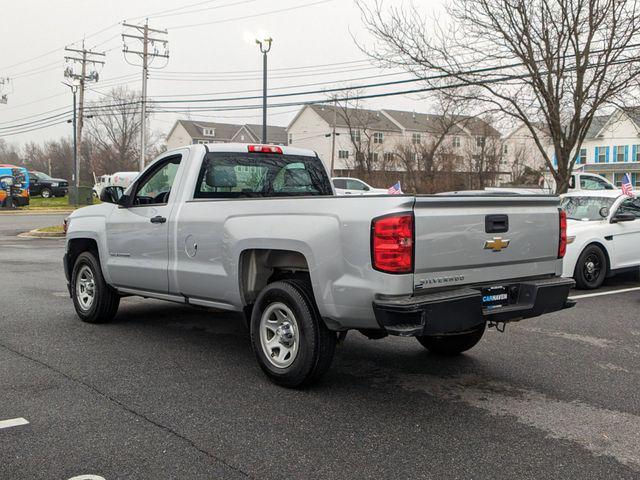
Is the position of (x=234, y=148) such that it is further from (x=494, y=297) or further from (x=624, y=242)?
(x=624, y=242)

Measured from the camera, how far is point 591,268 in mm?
10336

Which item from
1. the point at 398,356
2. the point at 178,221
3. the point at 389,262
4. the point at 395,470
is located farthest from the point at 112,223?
the point at 395,470

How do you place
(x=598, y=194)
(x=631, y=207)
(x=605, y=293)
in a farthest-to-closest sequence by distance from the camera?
(x=598, y=194), (x=631, y=207), (x=605, y=293)

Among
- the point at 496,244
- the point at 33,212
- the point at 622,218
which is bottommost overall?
the point at 33,212

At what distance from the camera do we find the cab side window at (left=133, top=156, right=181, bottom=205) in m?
6.42

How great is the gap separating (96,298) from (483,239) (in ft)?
15.1

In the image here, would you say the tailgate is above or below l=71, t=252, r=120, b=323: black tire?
above

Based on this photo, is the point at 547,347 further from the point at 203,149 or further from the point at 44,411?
the point at 44,411

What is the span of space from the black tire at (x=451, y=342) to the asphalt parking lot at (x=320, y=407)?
0.11 metres

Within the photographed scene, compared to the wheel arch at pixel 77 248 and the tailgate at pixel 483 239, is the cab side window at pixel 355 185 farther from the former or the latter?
the tailgate at pixel 483 239

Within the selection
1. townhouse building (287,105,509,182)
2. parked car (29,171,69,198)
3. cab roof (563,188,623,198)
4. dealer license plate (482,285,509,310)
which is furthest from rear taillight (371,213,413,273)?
townhouse building (287,105,509,182)

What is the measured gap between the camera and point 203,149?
6199 millimetres

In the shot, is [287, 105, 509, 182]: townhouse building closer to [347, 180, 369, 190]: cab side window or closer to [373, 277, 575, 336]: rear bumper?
[347, 180, 369, 190]: cab side window

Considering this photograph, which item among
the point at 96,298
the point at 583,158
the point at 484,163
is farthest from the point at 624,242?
the point at 583,158
